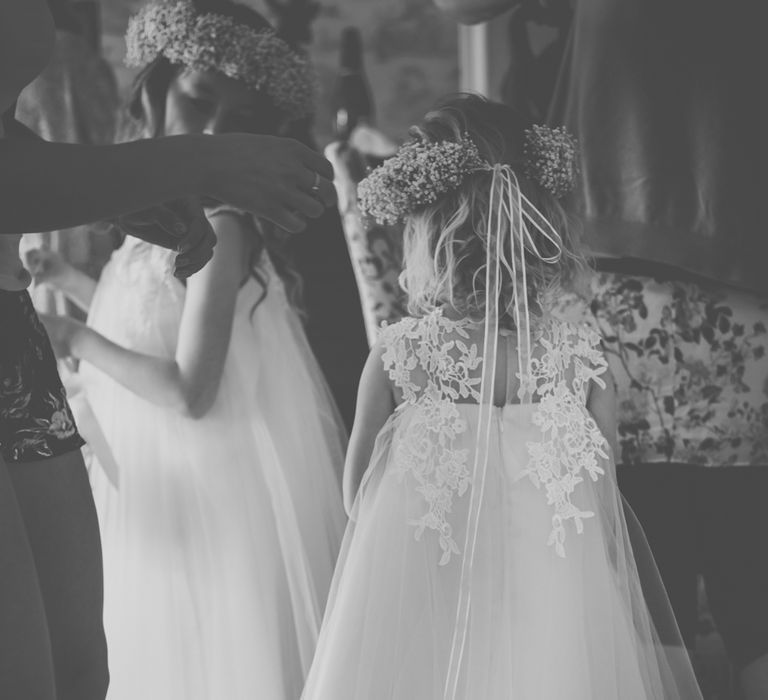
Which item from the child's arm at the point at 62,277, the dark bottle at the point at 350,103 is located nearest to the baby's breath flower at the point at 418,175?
the child's arm at the point at 62,277

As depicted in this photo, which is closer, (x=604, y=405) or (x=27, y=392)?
(x=27, y=392)

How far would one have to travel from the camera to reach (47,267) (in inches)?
88.7

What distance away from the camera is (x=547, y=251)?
166 cm

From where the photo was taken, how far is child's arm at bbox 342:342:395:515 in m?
1.62

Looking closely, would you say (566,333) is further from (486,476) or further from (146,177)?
(146,177)

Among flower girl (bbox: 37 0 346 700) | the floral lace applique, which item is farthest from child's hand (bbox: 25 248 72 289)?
the floral lace applique

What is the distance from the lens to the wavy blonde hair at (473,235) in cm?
163

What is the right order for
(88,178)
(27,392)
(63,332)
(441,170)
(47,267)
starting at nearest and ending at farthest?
(88,178)
(27,392)
(441,170)
(63,332)
(47,267)

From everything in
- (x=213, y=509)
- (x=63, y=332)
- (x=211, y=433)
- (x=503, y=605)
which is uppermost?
(x=63, y=332)

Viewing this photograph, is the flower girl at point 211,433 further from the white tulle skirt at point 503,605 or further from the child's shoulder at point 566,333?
the child's shoulder at point 566,333

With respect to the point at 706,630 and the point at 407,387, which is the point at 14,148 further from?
the point at 706,630

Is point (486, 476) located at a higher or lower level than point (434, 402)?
lower

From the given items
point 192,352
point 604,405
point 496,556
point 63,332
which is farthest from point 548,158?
point 63,332

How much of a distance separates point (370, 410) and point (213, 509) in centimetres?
51
